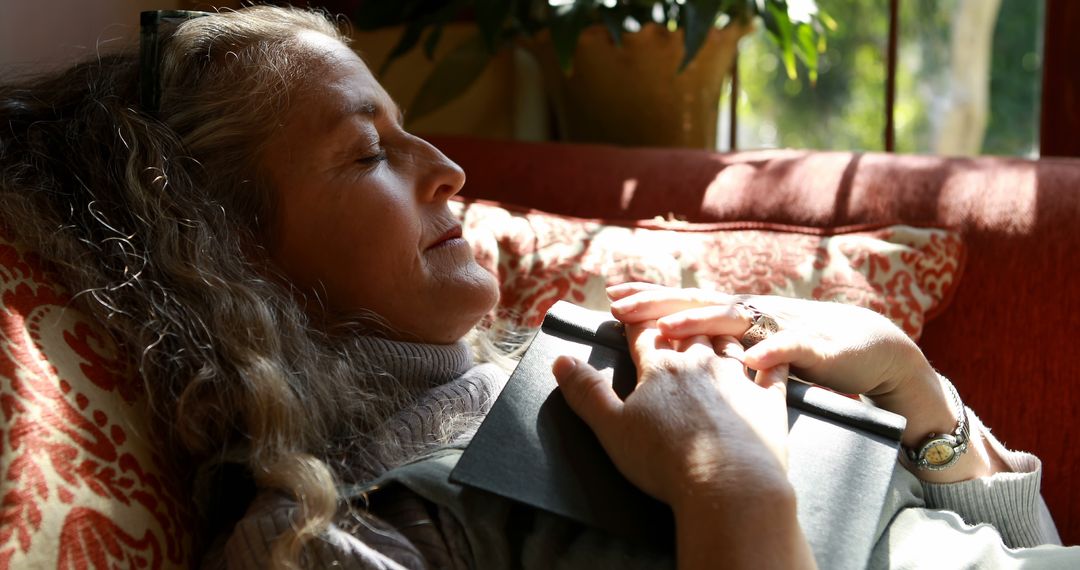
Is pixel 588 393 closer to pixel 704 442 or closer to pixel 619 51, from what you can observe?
pixel 704 442

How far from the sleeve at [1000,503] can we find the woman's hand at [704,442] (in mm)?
292

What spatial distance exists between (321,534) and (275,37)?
0.59 meters

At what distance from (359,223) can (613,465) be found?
15.6 inches

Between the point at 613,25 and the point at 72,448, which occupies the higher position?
the point at 613,25

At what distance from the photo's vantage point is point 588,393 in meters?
0.89

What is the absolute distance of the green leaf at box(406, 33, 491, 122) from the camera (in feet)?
7.06

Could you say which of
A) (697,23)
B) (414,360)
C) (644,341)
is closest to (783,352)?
(644,341)

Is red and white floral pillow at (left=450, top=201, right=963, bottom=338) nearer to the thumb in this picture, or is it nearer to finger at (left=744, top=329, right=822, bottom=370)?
finger at (left=744, top=329, right=822, bottom=370)

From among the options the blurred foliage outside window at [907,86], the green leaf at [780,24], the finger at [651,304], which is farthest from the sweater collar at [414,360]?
the blurred foliage outside window at [907,86]

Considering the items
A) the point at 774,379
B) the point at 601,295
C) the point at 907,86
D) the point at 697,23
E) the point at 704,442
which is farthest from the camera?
the point at 907,86

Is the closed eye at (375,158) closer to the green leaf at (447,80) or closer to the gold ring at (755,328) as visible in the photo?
the gold ring at (755,328)

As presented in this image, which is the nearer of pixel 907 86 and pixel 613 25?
pixel 613 25

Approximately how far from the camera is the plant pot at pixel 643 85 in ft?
6.95

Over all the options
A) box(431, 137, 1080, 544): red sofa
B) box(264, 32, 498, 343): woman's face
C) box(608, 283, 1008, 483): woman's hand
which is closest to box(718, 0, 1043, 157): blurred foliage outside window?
box(431, 137, 1080, 544): red sofa
